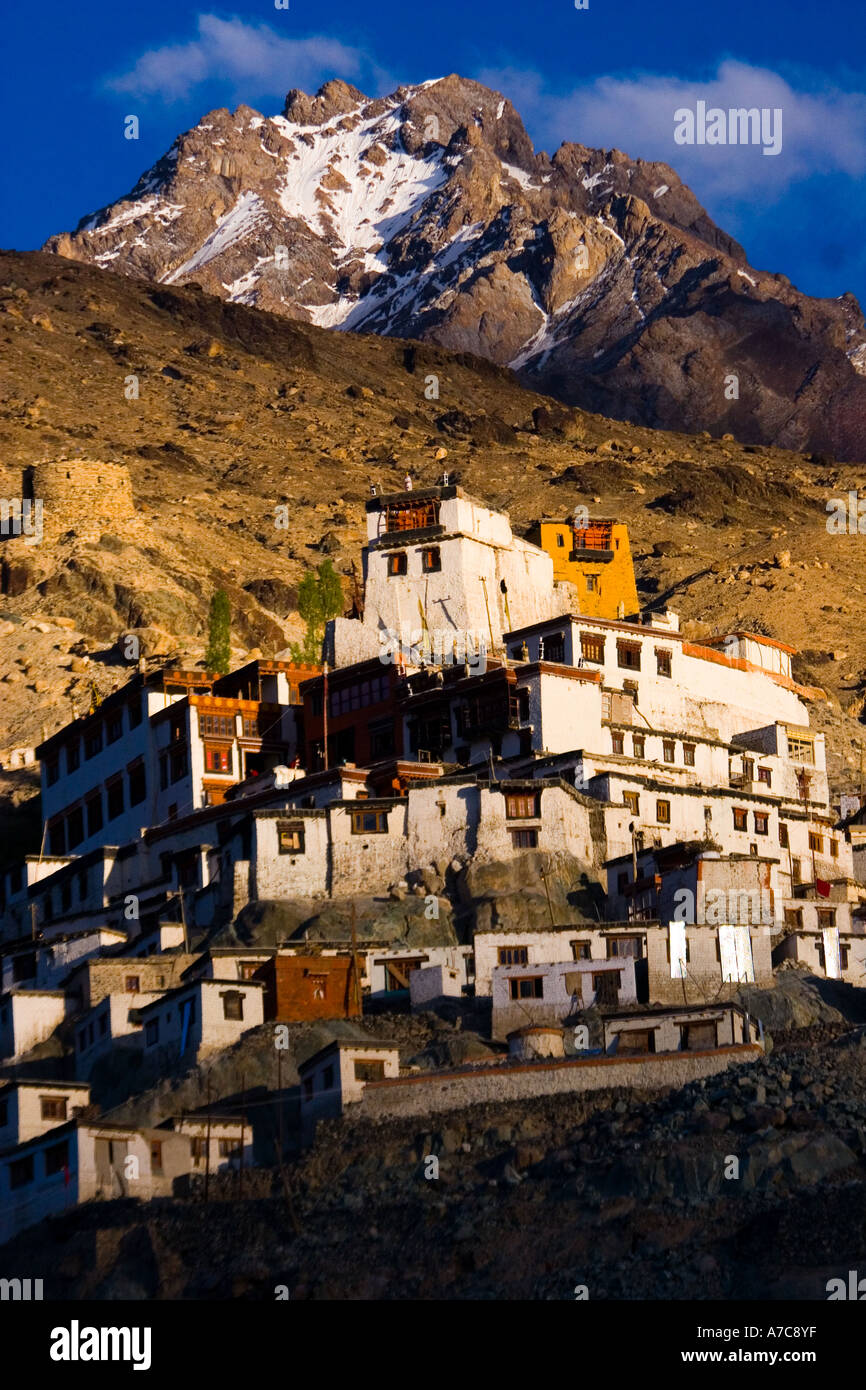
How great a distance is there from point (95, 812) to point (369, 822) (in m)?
19.3

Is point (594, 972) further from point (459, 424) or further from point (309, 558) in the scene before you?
point (459, 424)

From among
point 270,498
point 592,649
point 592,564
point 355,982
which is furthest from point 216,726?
point 270,498

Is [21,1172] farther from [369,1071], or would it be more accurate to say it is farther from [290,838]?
[290,838]

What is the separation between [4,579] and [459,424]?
228 feet

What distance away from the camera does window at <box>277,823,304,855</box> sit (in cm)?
7475

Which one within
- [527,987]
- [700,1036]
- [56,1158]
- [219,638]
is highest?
[219,638]

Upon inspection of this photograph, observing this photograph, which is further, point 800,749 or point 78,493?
point 78,493

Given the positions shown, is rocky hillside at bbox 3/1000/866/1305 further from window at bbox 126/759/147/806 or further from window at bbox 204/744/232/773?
window at bbox 126/759/147/806

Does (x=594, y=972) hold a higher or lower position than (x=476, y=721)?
lower

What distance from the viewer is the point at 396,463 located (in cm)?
17188

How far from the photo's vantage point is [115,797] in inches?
3546

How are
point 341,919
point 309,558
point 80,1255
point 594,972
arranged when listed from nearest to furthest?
point 80,1255 → point 594,972 → point 341,919 → point 309,558

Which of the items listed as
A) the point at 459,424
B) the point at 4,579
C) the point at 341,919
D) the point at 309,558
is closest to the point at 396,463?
the point at 459,424

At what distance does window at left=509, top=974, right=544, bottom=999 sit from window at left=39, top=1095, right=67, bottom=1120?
13024 mm
